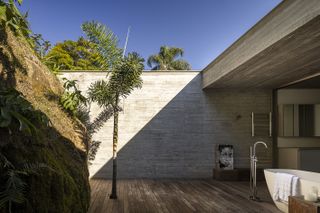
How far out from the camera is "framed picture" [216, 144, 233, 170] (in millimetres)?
7801

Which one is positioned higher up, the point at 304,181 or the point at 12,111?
the point at 12,111

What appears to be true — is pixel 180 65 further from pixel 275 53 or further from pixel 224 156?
pixel 275 53

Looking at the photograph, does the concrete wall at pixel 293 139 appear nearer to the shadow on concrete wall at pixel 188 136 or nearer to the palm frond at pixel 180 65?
the shadow on concrete wall at pixel 188 136

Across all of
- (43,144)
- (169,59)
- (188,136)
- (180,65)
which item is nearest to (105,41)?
(43,144)

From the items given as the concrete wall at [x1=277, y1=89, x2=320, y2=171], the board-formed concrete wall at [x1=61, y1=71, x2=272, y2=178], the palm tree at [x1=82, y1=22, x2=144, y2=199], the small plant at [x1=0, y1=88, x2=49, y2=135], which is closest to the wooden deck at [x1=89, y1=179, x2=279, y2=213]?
the board-formed concrete wall at [x1=61, y1=71, x2=272, y2=178]

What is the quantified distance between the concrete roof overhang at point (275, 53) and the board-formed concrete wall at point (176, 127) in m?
0.61

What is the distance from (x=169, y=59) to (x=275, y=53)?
1617 cm

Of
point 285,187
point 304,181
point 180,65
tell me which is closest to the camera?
point 304,181

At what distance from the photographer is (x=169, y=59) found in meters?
20.5

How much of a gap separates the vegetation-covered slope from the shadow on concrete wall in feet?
9.11

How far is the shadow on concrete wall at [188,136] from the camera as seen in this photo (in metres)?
7.81

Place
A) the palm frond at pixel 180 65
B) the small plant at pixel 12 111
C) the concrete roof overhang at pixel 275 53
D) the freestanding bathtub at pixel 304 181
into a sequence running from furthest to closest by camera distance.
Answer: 1. the palm frond at pixel 180 65
2. the freestanding bathtub at pixel 304 181
3. the concrete roof overhang at pixel 275 53
4. the small plant at pixel 12 111

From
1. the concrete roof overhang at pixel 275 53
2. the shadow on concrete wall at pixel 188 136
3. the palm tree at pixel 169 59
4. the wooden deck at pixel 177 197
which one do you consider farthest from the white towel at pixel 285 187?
the palm tree at pixel 169 59

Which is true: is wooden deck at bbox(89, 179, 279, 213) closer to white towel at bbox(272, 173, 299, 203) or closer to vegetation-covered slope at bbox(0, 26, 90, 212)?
white towel at bbox(272, 173, 299, 203)
